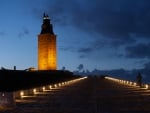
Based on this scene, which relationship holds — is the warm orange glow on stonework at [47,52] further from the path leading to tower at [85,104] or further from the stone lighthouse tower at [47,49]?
the path leading to tower at [85,104]

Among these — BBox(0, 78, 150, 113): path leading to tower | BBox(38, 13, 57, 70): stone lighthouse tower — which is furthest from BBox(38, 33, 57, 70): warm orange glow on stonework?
BBox(0, 78, 150, 113): path leading to tower

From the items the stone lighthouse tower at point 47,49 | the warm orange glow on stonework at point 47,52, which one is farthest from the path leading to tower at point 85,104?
the stone lighthouse tower at point 47,49

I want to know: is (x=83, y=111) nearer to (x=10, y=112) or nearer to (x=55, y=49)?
(x=10, y=112)

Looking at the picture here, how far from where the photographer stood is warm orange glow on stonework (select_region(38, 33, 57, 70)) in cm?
13575

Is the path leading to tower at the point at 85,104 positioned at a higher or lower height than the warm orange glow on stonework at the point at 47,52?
lower

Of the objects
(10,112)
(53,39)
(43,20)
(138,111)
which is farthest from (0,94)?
(43,20)

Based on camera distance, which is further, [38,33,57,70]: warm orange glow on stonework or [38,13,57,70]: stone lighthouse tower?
[38,13,57,70]: stone lighthouse tower

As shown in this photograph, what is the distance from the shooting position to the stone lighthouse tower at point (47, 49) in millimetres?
135875

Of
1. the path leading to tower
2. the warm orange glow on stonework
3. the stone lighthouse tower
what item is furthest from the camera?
the stone lighthouse tower

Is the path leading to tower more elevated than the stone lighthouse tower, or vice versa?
the stone lighthouse tower

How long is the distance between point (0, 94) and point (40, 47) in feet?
399

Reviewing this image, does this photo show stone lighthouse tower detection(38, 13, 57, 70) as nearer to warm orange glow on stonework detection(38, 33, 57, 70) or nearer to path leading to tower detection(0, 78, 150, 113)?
warm orange glow on stonework detection(38, 33, 57, 70)

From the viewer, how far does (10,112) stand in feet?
58.2

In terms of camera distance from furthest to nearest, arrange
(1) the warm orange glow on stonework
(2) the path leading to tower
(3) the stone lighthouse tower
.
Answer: (3) the stone lighthouse tower, (1) the warm orange glow on stonework, (2) the path leading to tower
